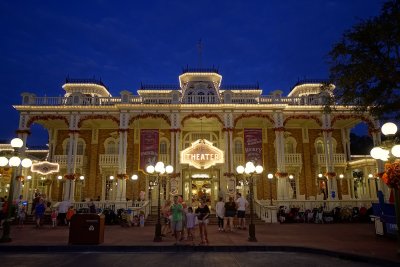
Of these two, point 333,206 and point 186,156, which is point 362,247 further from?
point 186,156

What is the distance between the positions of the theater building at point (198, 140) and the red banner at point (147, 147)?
0.07 meters

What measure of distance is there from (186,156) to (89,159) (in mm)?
9623

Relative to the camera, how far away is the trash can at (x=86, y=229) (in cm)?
1091

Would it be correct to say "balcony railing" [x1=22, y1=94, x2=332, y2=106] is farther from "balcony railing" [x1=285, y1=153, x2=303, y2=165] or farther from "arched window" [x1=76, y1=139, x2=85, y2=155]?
"balcony railing" [x1=285, y1=153, x2=303, y2=165]

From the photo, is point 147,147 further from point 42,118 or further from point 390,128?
point 390,128

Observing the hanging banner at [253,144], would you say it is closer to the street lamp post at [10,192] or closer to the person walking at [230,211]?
the person walking at [230,211]

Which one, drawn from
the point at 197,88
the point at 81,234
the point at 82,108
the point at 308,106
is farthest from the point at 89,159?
the point at 308,106

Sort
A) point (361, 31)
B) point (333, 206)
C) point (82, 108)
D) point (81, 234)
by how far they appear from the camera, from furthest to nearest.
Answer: point (82, 108)
point (333, 206)
point (361, 31)
point (81, 234)

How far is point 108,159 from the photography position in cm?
2498

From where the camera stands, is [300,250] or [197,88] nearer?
[300,250]

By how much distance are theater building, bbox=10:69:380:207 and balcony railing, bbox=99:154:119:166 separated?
80 millimetres

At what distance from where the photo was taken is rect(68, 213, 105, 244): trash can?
1091cm

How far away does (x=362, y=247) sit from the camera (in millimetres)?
10211

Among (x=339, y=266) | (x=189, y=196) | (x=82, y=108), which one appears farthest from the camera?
(x=189, y=196)
